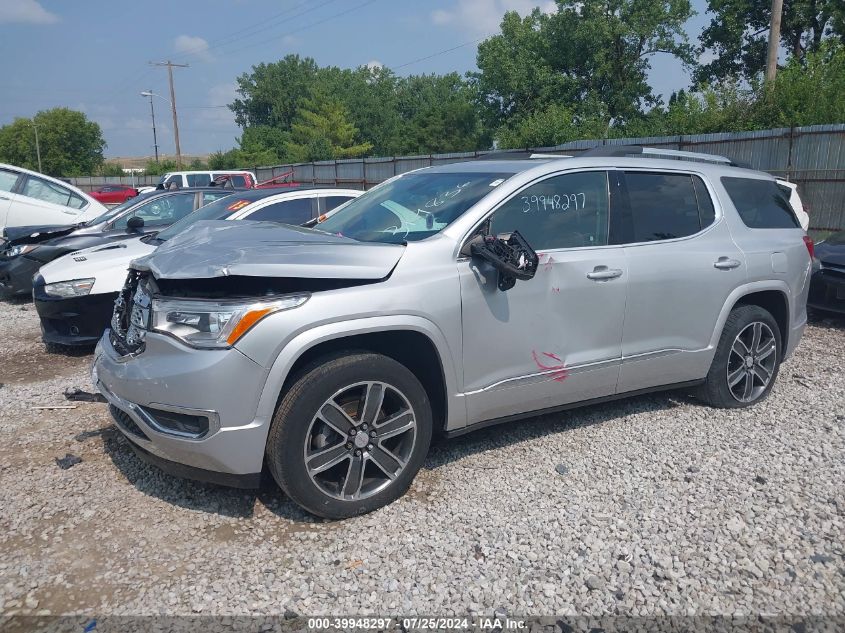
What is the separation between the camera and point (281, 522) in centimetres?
353

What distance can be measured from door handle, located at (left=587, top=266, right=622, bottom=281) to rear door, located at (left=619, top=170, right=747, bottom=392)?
12 cm

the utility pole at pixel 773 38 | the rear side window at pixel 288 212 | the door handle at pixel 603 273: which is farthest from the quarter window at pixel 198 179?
the door handle at pixel 603 273

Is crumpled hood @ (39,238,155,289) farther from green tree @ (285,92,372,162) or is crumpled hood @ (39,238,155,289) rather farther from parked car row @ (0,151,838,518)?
green tree @ (285,92,372,162)

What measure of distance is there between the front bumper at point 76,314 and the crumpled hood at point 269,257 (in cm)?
293

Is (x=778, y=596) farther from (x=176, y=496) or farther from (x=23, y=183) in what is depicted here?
(x=23, y=183)

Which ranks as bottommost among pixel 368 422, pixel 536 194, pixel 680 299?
pixel 368 422

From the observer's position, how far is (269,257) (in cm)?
334

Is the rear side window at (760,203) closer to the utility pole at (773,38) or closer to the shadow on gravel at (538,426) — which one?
the shadow on gravel at (538,426)

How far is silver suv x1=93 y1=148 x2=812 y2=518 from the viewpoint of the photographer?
3234 millimetres

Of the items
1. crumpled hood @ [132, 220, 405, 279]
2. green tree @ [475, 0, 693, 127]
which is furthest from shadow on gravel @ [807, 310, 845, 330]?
green tree @ [475, 0, 693, 127]

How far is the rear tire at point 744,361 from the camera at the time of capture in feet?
16.3

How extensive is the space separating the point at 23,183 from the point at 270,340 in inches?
437

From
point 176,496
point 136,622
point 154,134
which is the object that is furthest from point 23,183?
point 154,134

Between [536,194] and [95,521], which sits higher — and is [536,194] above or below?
above
